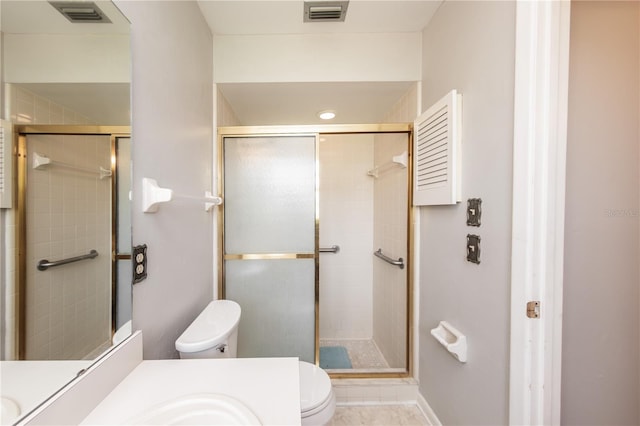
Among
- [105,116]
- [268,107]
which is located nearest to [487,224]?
[105,116]

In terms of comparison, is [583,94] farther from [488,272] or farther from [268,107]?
[268,107]

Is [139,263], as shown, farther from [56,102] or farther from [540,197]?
[540,197]

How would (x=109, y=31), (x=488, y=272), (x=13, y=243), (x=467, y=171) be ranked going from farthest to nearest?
1. (x=467, y=171)
2. (x=488, y=272)
3. (x=109, y=31)
4. (x=13, y=243)

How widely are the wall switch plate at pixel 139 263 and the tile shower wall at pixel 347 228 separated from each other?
186cm

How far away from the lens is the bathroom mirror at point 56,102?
0.50 m

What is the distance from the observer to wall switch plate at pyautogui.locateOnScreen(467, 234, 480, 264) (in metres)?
1.07

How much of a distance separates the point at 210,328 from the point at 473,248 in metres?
1.24

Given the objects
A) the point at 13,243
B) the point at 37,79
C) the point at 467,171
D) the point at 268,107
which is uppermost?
the point at 268,107

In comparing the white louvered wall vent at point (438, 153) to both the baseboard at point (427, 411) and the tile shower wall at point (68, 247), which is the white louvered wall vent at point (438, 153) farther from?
the tile shower wall at point (68, 247)

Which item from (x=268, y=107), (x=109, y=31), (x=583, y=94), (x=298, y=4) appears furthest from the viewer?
(x=268, y=107)

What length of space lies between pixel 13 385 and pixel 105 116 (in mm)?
705

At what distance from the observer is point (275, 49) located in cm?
166

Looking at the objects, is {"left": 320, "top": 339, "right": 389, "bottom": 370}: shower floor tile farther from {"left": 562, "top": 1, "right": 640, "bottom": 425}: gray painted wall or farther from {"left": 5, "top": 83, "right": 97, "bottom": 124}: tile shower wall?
{"left": 5, "top": 83, "right": 97, "bottom": 124}: tile shower wall

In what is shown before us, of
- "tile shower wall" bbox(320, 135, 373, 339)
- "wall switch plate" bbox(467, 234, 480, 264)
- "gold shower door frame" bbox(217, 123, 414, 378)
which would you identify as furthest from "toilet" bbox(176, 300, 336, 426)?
"tile shower wall" bbox(320, 135, 373, 339)
